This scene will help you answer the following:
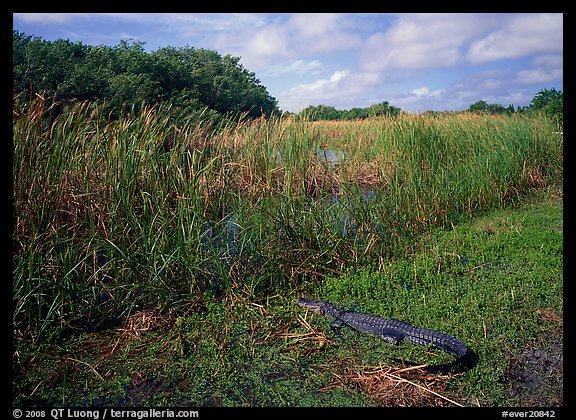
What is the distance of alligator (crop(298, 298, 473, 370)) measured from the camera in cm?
242

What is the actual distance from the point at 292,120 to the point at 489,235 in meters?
3.30

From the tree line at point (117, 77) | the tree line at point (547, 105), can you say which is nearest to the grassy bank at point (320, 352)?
the tree line at point (117, 77)

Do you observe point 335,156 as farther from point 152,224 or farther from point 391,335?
point 391,335

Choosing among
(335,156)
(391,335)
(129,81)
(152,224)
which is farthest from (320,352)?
(129,81)

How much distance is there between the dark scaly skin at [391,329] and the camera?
2.44 metres

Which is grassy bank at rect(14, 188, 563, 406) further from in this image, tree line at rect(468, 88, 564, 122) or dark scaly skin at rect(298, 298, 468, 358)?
tree line at rect(468, 88, 564, 122)

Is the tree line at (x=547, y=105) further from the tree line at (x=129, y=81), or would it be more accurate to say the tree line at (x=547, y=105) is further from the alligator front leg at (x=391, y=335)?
the alligator front leg at (x=391, y=335)

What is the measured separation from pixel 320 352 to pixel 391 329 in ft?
1.53

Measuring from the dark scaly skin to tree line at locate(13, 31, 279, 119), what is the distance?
4.14 m

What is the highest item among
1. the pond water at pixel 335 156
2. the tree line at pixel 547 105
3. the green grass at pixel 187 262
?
the tree line at pixel 547 105

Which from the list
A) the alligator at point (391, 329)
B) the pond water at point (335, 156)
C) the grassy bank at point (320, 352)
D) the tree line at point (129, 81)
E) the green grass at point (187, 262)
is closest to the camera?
the grassy bank at point (320, 352)

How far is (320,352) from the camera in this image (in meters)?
2.56
